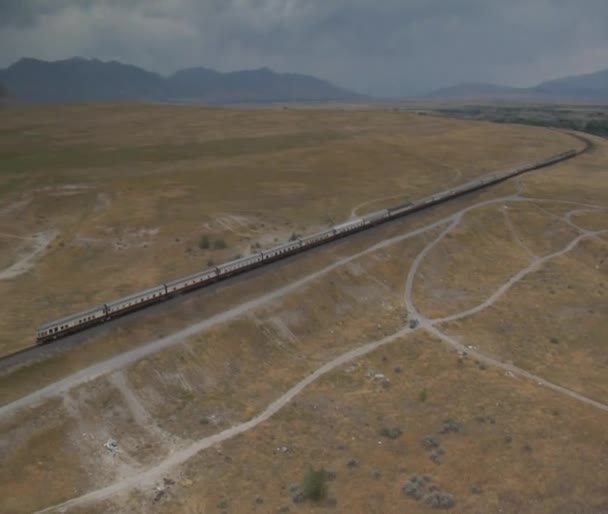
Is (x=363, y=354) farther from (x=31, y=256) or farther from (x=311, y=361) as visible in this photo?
(x=31, y=256)

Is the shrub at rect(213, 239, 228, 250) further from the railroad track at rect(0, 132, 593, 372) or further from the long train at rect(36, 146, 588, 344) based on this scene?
the railroad track at rect(0, 132, 593, 372)

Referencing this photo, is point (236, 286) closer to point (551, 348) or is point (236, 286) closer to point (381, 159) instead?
point (551, 348)

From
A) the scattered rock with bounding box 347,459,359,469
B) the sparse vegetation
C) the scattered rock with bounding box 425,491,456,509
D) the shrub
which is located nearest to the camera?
the scattered rock with bounding box 425,491,456,509

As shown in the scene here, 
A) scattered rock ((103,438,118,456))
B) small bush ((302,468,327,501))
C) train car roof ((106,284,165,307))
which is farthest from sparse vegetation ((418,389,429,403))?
train car roof ((106,284,165,307))

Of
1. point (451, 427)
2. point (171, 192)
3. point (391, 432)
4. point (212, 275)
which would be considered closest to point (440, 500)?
point (391, 432)

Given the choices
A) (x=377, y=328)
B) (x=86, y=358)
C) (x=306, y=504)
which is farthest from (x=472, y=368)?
(x=86, y=358)

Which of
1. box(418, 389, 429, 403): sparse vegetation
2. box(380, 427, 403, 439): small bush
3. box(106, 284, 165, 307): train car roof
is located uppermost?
box(106, 284, 165, 307): train car roof
